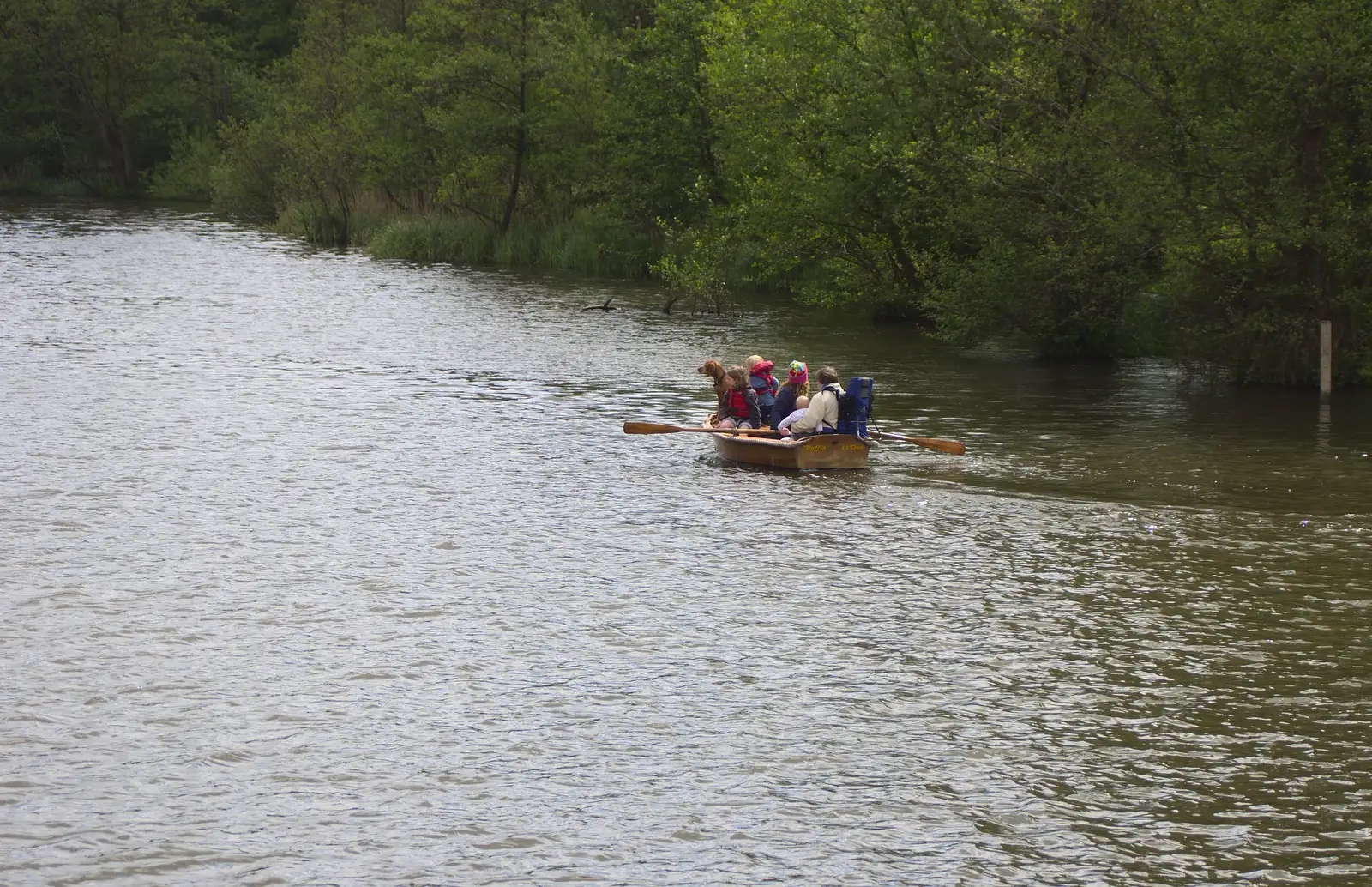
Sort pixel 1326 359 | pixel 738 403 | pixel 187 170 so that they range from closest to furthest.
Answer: pixel 738 403, pixel 1326 359, pixel 187 170

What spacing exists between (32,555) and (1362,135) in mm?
19197

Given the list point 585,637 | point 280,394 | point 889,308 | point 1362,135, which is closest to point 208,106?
point 889,308

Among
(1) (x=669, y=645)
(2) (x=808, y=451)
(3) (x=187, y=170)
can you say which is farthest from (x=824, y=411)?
(3) (x=187, y=170)

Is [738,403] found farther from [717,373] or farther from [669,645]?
[669,645]

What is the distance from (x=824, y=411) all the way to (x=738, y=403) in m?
2.07

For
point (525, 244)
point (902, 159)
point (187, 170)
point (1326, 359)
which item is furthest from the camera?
point (187, 170)

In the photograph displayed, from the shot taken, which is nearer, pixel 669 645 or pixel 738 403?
pixel 669 645

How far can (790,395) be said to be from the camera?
21188mm

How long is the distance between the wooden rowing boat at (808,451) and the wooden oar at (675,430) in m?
0.49

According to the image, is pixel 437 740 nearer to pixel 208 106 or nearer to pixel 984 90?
pixel 984 90

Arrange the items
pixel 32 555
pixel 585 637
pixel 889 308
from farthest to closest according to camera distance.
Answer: pixel 889 308 → pixel 32 555 → pixel 585 637

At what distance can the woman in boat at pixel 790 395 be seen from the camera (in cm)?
2117

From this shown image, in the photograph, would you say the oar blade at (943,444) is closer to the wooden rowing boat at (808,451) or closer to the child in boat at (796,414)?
the wooden rowing boat at (808,451)

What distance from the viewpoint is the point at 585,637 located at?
13.0 m
